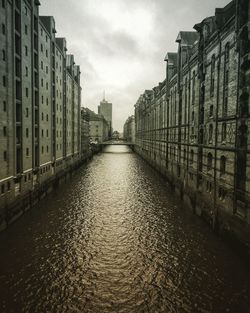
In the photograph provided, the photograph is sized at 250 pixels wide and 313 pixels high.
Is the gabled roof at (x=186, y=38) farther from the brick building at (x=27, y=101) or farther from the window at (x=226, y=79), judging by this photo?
the brick building at (x=27, y=101)

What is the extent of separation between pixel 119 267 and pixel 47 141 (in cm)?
2719

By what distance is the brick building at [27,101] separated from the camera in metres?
24.3

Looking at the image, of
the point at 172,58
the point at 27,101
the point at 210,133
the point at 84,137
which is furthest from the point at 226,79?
the point at 84,137

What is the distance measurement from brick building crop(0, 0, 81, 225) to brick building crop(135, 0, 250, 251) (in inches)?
703

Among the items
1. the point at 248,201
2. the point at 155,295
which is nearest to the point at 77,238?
the point at 155,295

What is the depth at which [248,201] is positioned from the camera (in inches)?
709

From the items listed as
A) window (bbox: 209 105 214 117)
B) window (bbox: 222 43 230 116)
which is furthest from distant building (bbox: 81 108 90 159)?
window (bbox: 222 43 230 116)

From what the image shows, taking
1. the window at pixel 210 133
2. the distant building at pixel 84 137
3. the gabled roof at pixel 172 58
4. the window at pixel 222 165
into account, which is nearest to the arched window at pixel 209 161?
the window at pixel 210 133

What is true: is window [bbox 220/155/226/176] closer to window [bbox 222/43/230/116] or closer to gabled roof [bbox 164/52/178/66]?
window [bbox 222/43/230/116]

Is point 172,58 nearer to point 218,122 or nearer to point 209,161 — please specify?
point 209,161

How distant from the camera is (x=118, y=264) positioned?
1805cm

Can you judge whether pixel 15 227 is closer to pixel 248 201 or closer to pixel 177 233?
pixel 177 233

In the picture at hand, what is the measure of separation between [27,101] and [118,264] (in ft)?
69.6

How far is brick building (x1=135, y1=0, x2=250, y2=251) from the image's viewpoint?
19.1m
